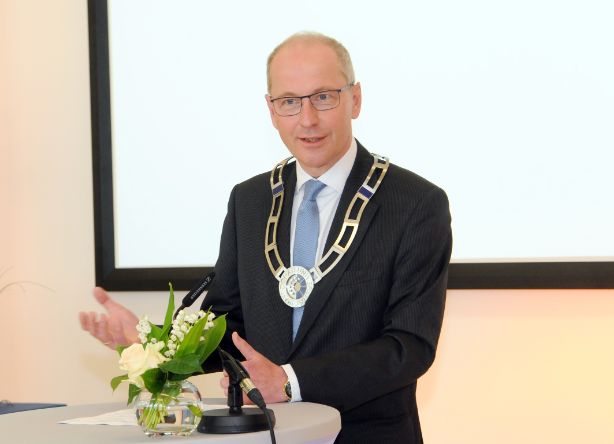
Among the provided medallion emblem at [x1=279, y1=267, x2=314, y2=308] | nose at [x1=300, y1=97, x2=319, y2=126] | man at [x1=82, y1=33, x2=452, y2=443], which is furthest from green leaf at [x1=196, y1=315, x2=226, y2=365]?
nose at [x1=300, y1=97, x2=319, y2=126]

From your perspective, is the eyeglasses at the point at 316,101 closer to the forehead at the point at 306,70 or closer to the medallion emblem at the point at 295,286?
the forehead at the point at 306,70

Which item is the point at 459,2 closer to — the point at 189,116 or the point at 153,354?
the point at 189,116

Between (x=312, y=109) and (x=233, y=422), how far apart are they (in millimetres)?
1073

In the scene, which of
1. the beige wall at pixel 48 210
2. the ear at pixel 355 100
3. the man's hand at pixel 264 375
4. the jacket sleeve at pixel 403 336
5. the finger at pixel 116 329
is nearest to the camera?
the man's hand at pixel 264 375

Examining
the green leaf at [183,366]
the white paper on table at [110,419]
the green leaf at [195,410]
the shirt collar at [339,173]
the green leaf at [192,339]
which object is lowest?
the white paper on table at [110,419]

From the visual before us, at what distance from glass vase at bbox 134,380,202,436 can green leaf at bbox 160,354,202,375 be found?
3cm

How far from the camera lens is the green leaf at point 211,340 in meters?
Answer: 1.90

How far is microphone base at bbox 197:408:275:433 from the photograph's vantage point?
1.79 m

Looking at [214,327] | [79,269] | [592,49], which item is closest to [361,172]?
[214,327]

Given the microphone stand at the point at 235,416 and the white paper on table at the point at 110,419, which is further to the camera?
the white paper on table at the point at 110,419

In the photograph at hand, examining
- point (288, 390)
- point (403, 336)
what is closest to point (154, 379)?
point (288, 390)

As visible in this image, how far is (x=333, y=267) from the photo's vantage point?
2.53 metres

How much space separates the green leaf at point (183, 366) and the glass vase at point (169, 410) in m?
0.03

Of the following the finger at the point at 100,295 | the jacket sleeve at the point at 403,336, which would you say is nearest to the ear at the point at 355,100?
the jacket sleeve at the point at 403,336
